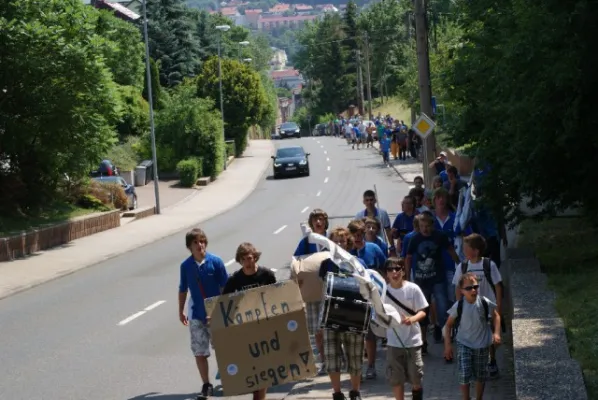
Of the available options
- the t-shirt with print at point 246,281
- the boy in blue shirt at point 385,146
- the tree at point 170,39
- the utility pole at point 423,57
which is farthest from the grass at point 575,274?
the tree at point 170,39

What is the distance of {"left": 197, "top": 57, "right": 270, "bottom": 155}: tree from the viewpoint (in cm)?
6575

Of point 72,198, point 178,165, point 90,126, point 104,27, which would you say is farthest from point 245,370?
point 178,165

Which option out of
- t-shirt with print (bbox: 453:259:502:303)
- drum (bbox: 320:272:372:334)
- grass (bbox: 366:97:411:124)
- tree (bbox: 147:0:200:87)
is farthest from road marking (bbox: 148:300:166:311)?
grass (bbox: 366:97:411:124)

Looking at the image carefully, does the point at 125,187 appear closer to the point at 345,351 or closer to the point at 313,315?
the point at 313,315

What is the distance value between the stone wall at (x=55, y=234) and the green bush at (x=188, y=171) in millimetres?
13633

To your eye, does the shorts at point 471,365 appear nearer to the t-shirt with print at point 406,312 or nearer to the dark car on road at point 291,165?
the t-shirt with print at point 406,312

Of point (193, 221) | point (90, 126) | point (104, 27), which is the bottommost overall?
point (193, 221)

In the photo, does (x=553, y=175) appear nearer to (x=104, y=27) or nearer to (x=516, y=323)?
(x=516, y=323)

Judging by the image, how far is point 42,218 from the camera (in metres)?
31.4

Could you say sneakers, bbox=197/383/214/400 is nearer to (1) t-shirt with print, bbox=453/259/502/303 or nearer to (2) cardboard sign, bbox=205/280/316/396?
(2) cardboard sign, bbox=205/280/316/396

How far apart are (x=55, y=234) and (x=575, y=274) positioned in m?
18.2

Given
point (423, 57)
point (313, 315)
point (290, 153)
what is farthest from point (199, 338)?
point (290, 153)

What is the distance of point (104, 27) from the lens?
37094 millimetres

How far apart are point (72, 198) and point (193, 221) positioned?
394cm
